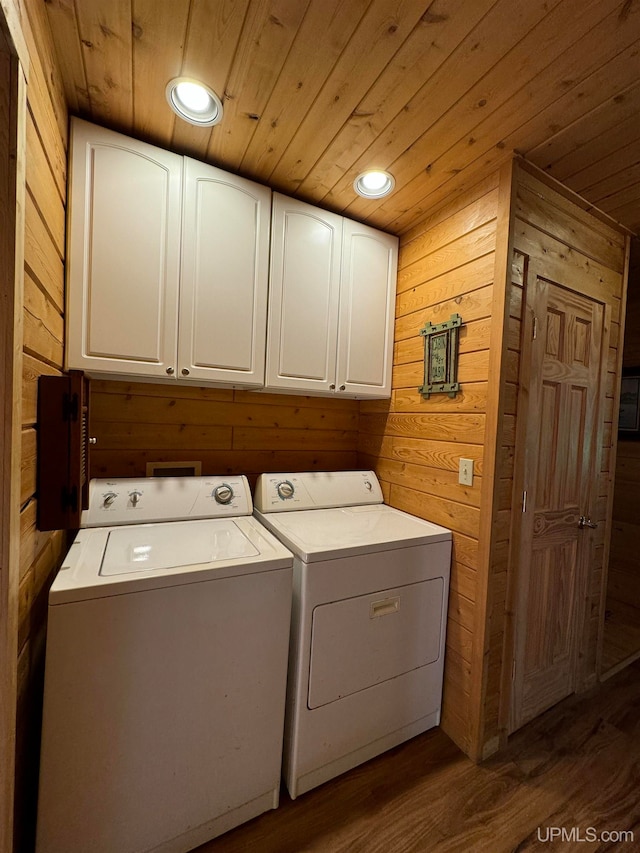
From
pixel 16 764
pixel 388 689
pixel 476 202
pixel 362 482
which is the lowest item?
pixel 388 689

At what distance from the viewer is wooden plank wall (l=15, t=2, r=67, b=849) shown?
863 mm

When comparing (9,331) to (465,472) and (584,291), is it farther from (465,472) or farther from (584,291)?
(584,291)

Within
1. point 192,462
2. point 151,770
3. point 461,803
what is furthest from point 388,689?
point 192,462

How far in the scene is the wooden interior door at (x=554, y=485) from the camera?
59.7 inches

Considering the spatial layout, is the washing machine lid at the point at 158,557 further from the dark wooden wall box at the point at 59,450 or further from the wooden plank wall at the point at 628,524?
the wooden plank wall at the point at 628,524

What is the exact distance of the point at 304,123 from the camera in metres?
1.27

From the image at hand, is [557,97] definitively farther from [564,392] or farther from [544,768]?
[544,768]

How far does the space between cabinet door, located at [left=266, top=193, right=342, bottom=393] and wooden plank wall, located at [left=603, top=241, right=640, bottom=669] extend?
2.27m

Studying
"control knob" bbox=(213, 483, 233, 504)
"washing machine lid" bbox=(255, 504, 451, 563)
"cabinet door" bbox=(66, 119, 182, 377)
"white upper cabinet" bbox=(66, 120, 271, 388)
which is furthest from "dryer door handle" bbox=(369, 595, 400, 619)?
"cabinet door" bbox=(66, 119, 182, 377)

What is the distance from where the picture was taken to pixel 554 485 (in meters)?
1.65

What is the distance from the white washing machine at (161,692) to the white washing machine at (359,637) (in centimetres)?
9

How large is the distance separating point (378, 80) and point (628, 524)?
3.19 metres

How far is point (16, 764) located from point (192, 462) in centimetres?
115

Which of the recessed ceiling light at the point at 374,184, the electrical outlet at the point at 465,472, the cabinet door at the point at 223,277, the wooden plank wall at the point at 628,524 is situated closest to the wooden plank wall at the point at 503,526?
the electrical outlet at the point at 465,472
